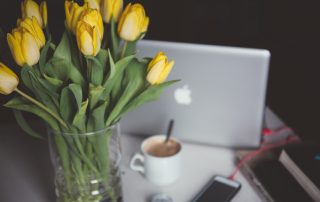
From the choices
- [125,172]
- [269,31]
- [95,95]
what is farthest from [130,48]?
[269,31]

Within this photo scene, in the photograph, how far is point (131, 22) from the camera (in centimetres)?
72

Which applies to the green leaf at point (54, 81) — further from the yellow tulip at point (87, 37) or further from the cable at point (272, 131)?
the cable at point (272, 131)

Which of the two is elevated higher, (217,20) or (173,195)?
(217,20)

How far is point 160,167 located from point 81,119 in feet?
1.00

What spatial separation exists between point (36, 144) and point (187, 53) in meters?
0.54

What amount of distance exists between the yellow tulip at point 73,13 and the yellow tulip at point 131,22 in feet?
0.24

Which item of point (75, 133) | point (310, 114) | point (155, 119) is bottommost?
point (310, 114)

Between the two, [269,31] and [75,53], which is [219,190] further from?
[269,31]

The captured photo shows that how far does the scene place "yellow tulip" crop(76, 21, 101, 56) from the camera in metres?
0.65

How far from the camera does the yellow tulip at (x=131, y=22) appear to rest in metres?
0.71

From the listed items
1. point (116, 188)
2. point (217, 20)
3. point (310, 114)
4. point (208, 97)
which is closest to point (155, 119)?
point (208, 97)

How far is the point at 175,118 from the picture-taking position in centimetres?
110

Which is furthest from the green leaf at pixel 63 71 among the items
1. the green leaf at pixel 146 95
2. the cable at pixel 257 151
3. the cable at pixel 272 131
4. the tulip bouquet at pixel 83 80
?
the cable at pixel 272 131

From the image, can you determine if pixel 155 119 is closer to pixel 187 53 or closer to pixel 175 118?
pixel 175 118
